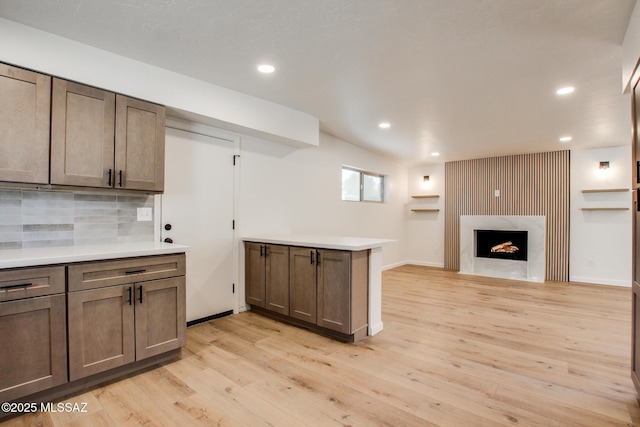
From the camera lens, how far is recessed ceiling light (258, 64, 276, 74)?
2.72m

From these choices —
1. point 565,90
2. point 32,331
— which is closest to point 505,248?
point 565,90

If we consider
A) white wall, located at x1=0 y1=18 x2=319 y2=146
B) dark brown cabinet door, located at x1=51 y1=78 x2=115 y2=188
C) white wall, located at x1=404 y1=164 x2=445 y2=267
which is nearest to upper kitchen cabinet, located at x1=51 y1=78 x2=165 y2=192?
dark brown cabinet door, located at x1=51 y1=78 x2=115 y2=188

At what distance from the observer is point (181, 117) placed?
124 inches

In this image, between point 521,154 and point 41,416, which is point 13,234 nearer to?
point 41,416

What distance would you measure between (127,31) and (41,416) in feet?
8.32

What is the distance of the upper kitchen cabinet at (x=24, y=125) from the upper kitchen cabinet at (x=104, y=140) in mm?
53

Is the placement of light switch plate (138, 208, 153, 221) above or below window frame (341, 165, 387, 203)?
below

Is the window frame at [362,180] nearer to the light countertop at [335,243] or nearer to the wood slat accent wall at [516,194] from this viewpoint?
the wood slat accent wall at [516,194]

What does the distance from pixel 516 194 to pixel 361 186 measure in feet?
10.4

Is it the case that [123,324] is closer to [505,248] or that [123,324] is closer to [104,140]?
[104,140]

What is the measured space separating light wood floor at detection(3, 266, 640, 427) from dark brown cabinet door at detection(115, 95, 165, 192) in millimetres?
1514

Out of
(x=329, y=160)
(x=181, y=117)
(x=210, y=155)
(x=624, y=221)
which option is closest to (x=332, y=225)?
(x=329, y=160)

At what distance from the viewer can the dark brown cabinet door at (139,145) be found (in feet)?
8.17

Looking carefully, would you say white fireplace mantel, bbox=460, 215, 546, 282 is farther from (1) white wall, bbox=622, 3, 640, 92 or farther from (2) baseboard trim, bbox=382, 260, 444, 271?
(1) white wall, bbox=622, 3, 640, 92
